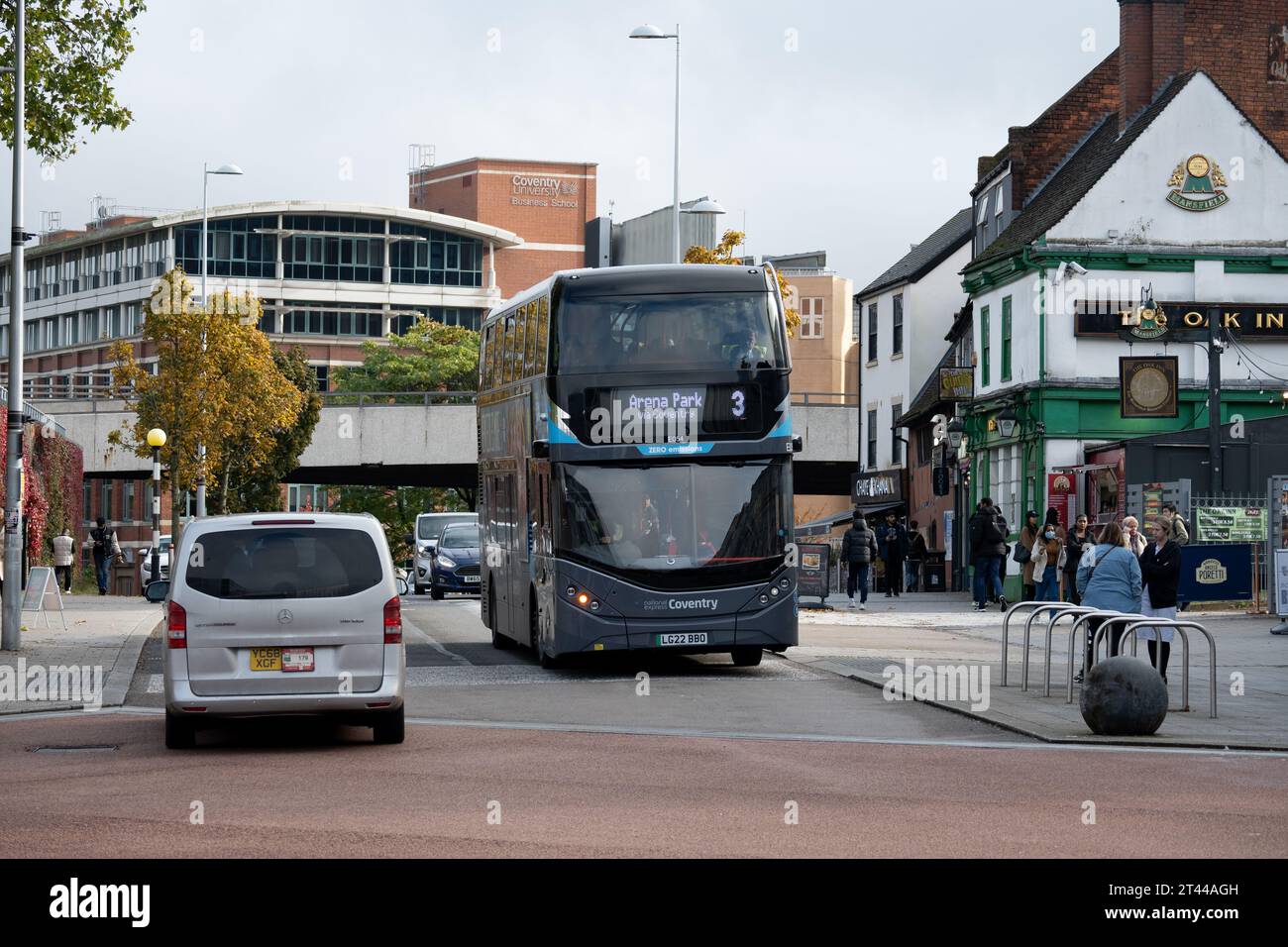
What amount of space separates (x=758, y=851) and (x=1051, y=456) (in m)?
35.0

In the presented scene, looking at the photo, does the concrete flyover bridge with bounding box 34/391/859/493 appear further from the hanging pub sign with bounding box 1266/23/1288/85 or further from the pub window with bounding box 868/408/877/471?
the hanging pub sign with bounding box 1266/23/1288/85

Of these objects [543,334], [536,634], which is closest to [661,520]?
[543,334]

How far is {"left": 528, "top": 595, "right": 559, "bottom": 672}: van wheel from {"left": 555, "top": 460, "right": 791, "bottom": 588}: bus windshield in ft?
5.59

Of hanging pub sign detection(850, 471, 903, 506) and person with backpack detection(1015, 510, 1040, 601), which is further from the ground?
hanging pub sign detection(850, 471, 903, 506)

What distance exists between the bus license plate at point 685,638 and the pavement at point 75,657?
18.0 feet

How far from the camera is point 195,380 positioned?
174 feet

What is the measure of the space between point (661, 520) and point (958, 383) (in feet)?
93.0

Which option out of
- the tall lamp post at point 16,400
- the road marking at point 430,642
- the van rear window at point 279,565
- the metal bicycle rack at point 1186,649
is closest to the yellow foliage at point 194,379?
the road marking at point 430,642

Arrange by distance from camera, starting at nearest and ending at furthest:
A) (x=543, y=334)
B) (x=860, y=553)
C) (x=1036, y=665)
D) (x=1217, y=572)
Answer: (x=543, y=334), (x=1036, y=665), (x=1217, y=572), (x=860, y=553)

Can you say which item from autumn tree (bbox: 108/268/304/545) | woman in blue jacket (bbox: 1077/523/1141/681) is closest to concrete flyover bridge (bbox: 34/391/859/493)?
autumn tree (bbox: 108/268/304/545)

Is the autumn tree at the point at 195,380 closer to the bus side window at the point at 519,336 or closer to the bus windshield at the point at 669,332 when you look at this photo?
the bus side window at the point at 519,336

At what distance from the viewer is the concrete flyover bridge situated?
215 ft

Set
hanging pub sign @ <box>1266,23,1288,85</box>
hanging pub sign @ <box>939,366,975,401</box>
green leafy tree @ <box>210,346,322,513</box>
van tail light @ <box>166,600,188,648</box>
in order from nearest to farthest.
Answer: van tail light @ <box>166,600,188,648</box> < hanging pub sign @ <box>1266,23,1288,85</box> < hanging pub sign @ <box>939,366,975,401</box> < green leafy tree @ <box>210,346,322,513</box>

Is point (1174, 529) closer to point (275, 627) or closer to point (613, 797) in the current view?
point (275, 627)
